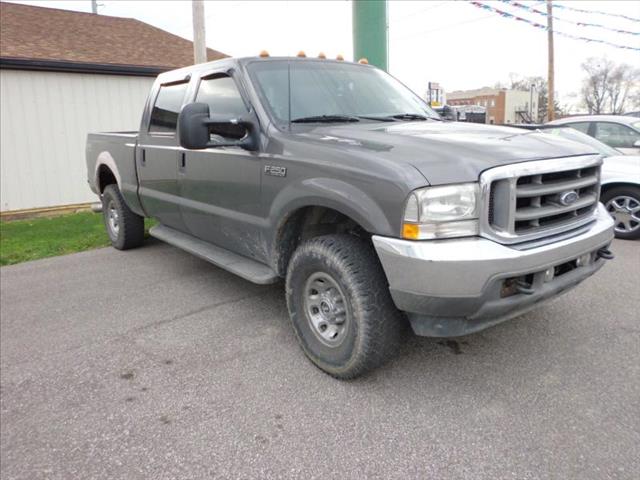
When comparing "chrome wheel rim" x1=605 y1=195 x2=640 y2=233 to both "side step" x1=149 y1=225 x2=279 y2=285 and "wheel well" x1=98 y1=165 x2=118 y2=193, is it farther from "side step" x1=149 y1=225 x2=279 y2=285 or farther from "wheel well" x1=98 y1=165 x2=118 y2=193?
"wheel well" x1=98 y1=165 x2=118 y2=193

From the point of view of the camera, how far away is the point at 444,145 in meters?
2.80

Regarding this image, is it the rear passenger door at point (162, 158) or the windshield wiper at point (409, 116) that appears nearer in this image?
the windshield wiper at point (409, 116)

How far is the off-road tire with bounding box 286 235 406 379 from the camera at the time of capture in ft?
9.29

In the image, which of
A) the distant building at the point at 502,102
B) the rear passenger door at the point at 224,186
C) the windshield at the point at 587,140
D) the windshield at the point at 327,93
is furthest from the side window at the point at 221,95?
the distant building at the point at 502,102

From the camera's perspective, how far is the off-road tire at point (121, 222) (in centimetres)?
621

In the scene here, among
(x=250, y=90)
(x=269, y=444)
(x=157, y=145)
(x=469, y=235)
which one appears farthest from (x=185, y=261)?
(x=469, y=235)

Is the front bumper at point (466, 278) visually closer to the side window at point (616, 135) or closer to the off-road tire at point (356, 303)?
the off-road tire at point (356, 303)

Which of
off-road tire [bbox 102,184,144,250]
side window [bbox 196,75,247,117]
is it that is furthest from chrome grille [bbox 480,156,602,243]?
off-road tire [bbox 102,184,144,250]

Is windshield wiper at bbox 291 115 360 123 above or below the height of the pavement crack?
above

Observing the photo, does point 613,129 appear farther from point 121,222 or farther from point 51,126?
point 51,126

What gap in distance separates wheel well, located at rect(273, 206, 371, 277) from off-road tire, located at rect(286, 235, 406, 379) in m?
0.23

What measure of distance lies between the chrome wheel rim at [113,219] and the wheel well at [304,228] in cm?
368

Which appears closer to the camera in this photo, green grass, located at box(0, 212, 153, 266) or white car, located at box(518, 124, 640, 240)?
white car, located at box(518, 124, 640, 240)

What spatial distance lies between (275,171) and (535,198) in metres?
1.60
